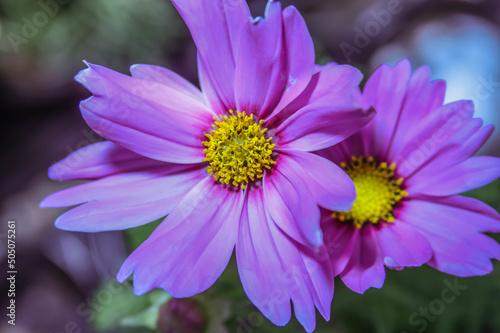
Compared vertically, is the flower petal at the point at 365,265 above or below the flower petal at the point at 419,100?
below

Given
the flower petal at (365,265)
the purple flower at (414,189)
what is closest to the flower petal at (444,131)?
the purple flower at (414,189)

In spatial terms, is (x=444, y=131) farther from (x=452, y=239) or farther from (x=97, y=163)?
(x=97, y=163)

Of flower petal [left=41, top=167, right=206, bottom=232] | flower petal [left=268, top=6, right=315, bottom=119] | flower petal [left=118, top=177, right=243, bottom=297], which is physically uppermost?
flower petal [left=268, top=6, right=315, bottom=119]

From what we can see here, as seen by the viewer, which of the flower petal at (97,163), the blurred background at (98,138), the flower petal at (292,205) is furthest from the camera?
the blurred background at (98,138)

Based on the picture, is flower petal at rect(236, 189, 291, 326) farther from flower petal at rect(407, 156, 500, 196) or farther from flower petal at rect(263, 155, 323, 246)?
flower petal at rect(407, 156, 500, 196)

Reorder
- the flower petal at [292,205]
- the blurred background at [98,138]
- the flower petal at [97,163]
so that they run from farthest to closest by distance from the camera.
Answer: the blurred background at [98,138]
the flower petal at [97,163]
the flower petal at [292,205]

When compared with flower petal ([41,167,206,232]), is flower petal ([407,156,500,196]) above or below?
below

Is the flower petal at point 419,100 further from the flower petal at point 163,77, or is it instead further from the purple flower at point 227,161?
the flower petal at point 163,77

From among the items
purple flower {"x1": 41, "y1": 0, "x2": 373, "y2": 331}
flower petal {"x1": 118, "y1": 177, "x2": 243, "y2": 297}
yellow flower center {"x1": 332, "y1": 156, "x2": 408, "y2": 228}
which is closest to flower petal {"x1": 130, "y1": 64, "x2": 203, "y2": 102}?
purple flower {"x1": 41, "y1": 0, "x2": 373, "y2": 331}
